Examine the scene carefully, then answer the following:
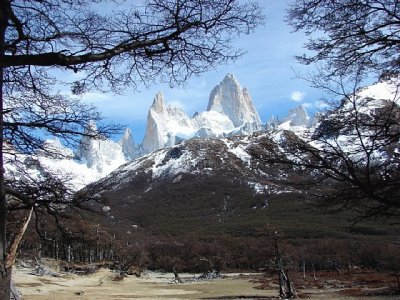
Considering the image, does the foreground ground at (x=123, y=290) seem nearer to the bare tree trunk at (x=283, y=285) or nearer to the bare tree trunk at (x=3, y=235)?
the bare tree trunk at (x=283, y=285)

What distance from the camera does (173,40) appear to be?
4941 mm

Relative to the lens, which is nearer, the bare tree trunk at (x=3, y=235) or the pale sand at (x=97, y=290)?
the bare tree trunk at (x=3, y=235)

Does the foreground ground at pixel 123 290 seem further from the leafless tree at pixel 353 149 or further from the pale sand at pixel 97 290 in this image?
the leafless tree at pixel 353 149

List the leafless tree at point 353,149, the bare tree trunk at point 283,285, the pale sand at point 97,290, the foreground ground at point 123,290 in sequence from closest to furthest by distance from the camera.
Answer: the leafless tree at point 353,149 → the pale sand at point 97,290 → the foreground ground at point 123,290 → the bare tree trunk at point 283,285

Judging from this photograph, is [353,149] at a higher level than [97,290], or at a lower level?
higher

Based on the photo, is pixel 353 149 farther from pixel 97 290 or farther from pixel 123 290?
Result: pixel 123 290

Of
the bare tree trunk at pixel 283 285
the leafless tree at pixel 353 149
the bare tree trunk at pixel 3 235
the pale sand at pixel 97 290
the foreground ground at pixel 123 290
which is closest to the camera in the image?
the bare tree trunk at pixel 3 235

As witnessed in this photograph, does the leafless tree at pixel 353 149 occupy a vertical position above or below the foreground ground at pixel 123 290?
above

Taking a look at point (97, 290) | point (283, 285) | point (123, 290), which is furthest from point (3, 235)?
point (123, 290)

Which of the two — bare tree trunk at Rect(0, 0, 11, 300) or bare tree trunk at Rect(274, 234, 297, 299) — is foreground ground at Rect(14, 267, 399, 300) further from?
bare tree trunk at Rect(0, 0, 11, 300)

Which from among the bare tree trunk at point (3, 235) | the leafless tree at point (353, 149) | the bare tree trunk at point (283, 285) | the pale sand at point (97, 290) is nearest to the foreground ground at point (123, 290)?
the pale sand at point (97, 290)

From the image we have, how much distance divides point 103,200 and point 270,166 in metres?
3.49

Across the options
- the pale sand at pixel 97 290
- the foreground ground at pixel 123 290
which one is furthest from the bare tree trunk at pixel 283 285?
the pale sand at pixel 97 290

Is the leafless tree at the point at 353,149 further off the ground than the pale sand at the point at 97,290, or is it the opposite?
the leafless tree at the point at 353,149
